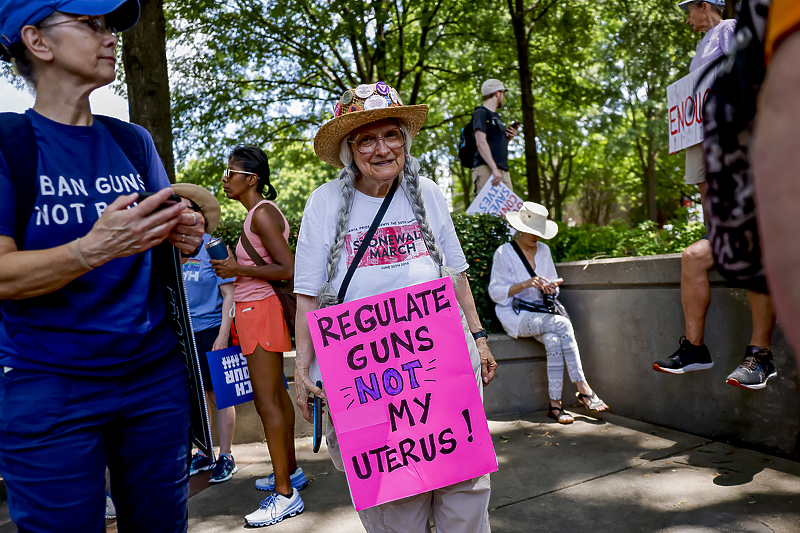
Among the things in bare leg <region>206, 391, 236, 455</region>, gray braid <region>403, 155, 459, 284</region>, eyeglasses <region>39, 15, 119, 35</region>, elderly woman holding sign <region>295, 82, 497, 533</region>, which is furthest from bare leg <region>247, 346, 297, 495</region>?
eyeglasses <region>39, 15, 119, 35</region>

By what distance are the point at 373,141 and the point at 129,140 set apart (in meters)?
1.08

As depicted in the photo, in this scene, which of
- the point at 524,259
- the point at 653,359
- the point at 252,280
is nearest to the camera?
the point at 252,280

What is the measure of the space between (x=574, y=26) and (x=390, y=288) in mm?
11022

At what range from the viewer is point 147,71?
5.89m

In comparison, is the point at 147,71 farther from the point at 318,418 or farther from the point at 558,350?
the point at 558,350

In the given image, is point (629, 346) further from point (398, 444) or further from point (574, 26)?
point (574, 26)

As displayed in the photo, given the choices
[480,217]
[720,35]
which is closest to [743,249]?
[720,35]

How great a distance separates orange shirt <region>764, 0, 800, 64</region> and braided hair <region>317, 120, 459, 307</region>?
6.80 ft

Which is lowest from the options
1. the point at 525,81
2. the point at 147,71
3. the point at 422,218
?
the point at 422,218

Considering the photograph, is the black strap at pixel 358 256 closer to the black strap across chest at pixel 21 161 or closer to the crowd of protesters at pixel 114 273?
the crowd of protesters at pixel 114 273

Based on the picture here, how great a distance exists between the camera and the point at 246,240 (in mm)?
4344

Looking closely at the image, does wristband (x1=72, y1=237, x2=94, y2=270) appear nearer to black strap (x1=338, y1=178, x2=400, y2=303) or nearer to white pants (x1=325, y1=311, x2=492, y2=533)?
black strap (x1=338, y1=178, x2=400, y2=303)

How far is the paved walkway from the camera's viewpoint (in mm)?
3588

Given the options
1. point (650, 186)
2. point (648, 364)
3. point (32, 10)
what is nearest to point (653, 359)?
point (648, 364)
